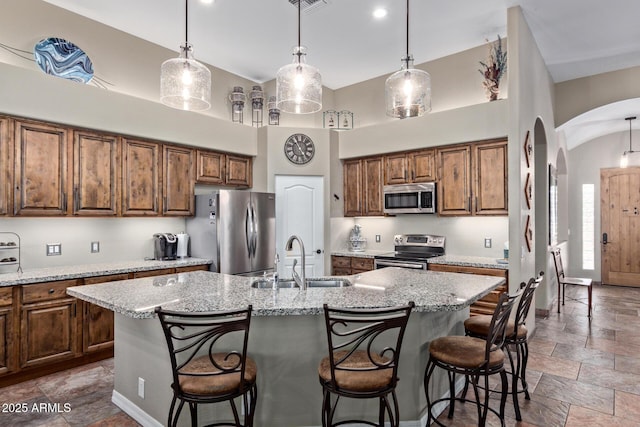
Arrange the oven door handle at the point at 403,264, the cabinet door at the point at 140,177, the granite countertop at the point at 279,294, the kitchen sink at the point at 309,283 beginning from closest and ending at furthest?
the granite countertop at the point at 279,294 → the kitchen sink at the point at 309,283 → the cabinet door at the point at 140,177 → the oven door handle at the point at 403,264

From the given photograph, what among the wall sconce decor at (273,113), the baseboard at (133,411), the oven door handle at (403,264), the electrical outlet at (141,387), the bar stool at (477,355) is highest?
the wall sconce decor at (273,113)

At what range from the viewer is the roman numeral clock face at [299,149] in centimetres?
545

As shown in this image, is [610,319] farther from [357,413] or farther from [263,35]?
[263,35]

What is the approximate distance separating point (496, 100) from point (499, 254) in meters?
1.91

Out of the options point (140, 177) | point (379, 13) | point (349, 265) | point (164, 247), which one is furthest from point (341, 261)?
point (379, 13)

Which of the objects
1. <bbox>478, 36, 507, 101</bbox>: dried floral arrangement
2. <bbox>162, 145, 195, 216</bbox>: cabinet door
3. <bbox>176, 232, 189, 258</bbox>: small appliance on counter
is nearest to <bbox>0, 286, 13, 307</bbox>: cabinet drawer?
<bbox>162, 145, 195, 216</bbox>: cabinet door

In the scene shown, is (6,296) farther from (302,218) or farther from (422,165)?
(422,165)

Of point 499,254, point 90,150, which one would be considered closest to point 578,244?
point 499,254

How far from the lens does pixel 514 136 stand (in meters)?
3.84

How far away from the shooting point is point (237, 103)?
5.52 meters

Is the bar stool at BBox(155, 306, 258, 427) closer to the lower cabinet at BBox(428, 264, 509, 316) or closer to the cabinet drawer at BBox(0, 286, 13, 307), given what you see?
the cabinet drawer at BBox(0, 286, 13, 307)

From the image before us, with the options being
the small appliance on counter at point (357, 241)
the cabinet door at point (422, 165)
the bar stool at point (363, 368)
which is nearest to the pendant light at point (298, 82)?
the bar stool at point (363, 368)

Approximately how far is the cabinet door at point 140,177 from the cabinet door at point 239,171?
1.04 m

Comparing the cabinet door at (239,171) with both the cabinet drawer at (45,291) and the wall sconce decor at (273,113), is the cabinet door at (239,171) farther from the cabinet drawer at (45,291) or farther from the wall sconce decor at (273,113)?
the cabinet drawer at (45,291)
